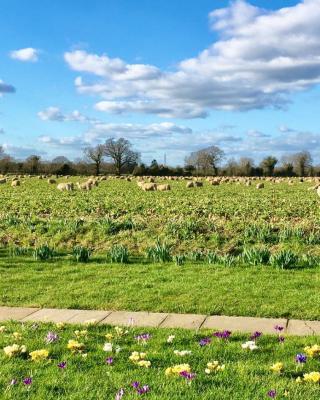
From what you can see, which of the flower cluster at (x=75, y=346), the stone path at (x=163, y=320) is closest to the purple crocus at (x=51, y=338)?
the flower cluster at (x=75, y=346)

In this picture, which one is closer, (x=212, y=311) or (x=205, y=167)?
(x=212, y=311)

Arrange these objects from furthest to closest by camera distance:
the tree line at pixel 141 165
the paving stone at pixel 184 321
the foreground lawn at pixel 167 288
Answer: the tree line at pixel 141 165
the foreground lawn at pixel 167 288
the paving stone at pixel 184 321

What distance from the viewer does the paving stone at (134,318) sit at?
6.91 meters

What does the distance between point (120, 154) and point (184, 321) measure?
103 m

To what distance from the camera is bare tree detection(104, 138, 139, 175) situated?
109m

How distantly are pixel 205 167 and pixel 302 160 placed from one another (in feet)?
66.2

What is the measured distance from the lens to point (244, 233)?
13.9 m

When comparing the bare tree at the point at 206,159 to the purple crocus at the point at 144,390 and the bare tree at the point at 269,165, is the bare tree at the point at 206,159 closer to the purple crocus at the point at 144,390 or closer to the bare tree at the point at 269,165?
the bare tree at the point at 269,165

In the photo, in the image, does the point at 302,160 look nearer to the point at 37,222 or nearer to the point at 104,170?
the point at 104,170

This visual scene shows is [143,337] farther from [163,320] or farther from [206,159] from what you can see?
[206,159]

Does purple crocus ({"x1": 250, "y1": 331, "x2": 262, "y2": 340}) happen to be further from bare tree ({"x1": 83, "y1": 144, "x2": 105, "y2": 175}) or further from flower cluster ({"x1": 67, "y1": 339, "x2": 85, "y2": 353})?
bare tree ({"x1": 83, "y1": 144, "x2": 105, "y2": 175})

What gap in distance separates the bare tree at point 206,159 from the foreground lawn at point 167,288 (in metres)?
96.0

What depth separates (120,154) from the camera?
10888cm

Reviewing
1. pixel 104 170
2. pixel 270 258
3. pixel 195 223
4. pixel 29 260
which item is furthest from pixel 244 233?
pixel 104 170
